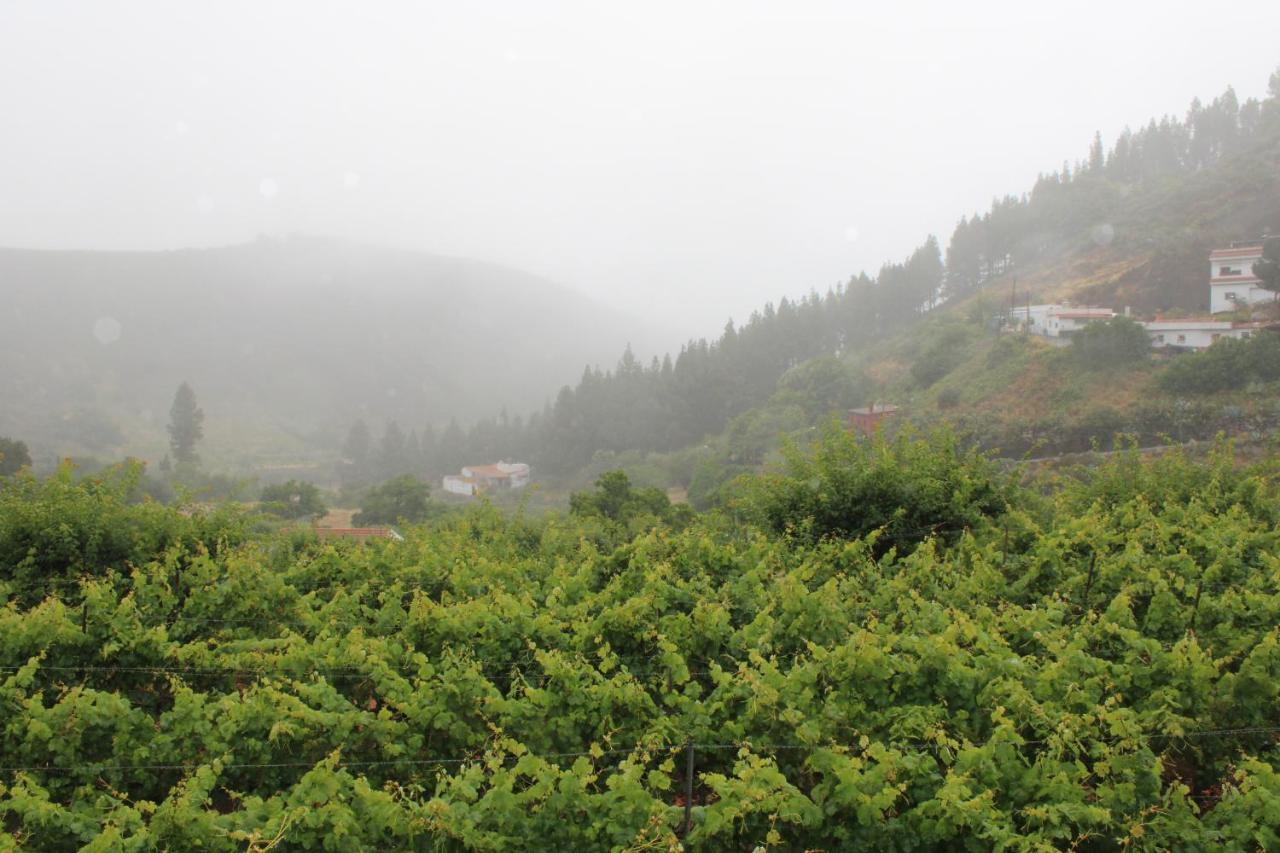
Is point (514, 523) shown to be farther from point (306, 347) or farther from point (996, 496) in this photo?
point (306, 347)

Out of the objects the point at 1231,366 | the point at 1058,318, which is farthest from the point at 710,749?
the point at 1058,318

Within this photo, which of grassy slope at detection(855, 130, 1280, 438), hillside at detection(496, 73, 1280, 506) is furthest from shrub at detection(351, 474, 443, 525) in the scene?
grassy slope at detection(855, 130, 1280, 438)

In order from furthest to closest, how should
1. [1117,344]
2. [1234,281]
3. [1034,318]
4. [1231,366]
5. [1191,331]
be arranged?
[1034,318]
[1234,281]
[1191,331]
[1117,344]
[1231,366]

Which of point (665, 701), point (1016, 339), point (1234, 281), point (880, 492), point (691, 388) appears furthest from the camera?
point (691, 388)

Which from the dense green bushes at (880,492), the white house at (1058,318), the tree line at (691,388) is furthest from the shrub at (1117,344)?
the dense green bushes at (880,492)

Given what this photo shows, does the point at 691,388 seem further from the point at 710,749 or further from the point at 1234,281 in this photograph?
the point at 710,749

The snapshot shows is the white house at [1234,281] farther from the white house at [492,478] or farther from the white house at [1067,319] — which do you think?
the white house at [492,478]

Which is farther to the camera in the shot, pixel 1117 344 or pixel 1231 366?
pixel 1117 344

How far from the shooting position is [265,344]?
140 meters

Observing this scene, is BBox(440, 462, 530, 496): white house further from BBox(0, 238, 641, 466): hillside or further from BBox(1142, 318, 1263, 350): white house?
BBox(1142, 318, 1263, 350): white house

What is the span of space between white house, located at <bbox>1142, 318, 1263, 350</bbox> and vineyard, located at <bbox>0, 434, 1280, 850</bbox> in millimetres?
37051

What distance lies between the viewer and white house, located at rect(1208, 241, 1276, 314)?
136ft

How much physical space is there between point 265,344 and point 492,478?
9633 centimetres

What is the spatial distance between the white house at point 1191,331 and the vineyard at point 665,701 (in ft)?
122
